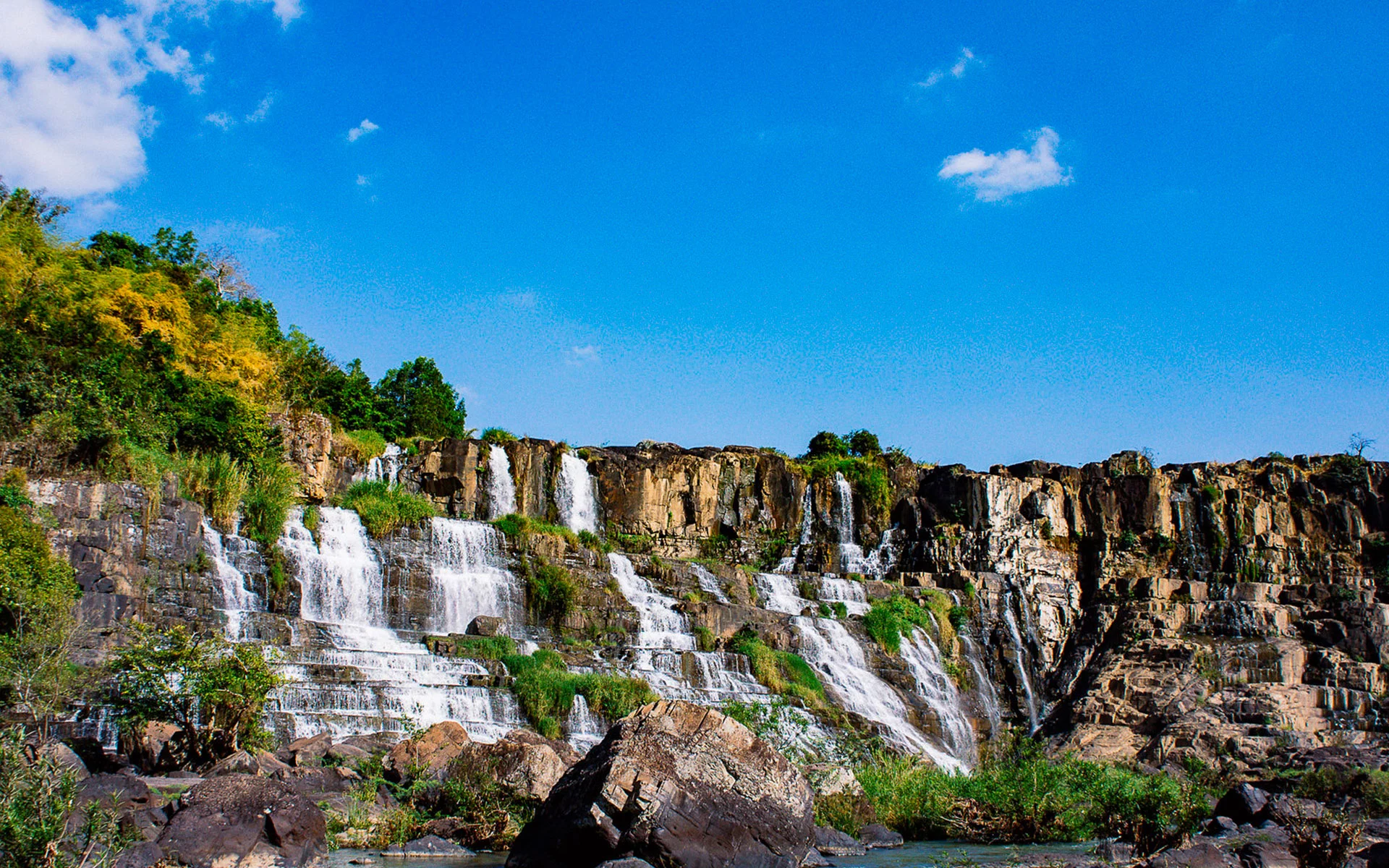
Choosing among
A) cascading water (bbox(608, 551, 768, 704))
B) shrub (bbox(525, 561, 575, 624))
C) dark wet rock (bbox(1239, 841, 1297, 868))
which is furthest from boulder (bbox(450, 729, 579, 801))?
shrub (bbox(525, 561, 575, 624))

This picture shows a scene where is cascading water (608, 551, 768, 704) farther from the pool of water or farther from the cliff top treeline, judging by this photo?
the cliff top treeline

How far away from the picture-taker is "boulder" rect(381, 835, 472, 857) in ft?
39.3

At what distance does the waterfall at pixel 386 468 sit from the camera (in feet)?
115

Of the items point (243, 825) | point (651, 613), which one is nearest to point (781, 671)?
point (651, 613)

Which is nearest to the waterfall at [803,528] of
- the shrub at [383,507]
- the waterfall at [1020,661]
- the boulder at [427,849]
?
the waterfall at [1020,661]

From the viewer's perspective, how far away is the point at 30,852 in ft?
23.7

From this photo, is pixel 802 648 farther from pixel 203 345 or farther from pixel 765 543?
pixel 203 345

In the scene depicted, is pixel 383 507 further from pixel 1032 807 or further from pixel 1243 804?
pixel 1243 804

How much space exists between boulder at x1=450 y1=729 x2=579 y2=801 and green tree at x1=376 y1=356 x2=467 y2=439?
2954 cm

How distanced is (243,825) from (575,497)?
89.6 ft

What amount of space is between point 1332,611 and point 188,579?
34.2m

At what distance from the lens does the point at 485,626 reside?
2447 centimetres

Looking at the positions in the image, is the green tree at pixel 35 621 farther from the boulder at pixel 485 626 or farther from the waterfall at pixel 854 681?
the waterfall at pixel 854 681

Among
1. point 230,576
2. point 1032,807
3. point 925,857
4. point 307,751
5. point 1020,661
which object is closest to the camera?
point 925,857
